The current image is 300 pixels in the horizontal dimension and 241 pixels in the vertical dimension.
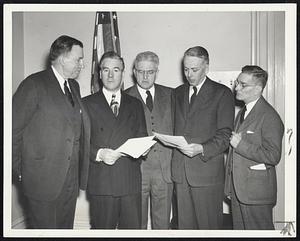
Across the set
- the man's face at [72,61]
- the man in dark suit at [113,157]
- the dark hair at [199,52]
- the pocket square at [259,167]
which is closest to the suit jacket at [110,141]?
the man in dark suit at [113,157]

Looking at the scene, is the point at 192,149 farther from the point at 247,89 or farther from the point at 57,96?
the point at 57,96

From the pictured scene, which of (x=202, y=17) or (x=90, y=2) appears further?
(x=202, y=17)

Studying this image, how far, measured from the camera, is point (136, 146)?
2527 millimetres

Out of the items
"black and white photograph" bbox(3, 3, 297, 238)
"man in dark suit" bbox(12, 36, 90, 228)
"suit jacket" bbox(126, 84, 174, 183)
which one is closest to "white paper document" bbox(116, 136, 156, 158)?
"black and white photograph" bbox(3, 3, 297, 238)

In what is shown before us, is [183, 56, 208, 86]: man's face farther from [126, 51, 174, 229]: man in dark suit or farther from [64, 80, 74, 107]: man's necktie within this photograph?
[64, 80, 74, 107]: man's necktie

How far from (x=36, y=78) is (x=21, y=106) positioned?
229 millimetres

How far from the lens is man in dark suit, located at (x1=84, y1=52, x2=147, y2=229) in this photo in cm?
257

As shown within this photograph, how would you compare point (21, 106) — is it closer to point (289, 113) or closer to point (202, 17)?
point (202, 17)

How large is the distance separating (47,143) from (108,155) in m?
0.45

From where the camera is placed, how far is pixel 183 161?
8.75ft

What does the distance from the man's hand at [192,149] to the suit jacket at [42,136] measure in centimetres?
85

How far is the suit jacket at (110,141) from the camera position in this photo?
258cm

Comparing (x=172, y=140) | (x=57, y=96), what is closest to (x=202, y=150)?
(x=172, y=140)

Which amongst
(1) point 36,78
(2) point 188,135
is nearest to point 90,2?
(1) point 36,78
